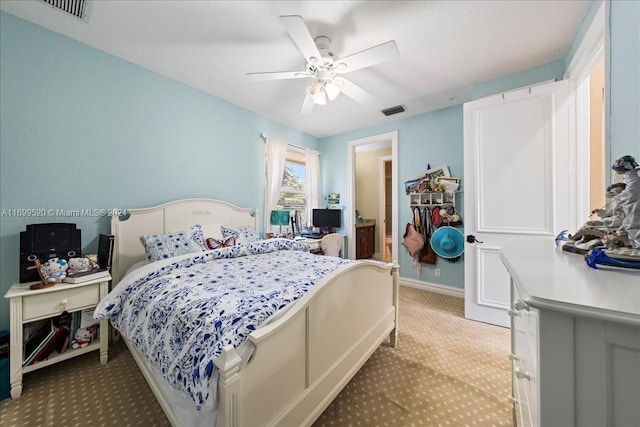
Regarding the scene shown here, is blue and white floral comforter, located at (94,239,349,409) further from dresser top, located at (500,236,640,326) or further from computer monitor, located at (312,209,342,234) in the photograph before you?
computer monitor, located at (312,209,342,234)

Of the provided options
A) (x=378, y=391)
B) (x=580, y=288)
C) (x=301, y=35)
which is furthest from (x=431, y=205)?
(x=580, y=288)

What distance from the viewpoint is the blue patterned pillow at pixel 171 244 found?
210 centimetres

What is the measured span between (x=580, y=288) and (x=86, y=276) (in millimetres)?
2671

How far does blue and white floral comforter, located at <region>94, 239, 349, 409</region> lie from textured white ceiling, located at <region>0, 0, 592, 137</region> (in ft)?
5.99

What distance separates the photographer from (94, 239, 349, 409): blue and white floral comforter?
978 millimetres

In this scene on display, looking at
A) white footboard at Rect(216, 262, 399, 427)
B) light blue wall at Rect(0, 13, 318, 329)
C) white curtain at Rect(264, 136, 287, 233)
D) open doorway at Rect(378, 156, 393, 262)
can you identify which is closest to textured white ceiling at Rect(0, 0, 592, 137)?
light blue wall at Rect(0, 13, 318, 329)

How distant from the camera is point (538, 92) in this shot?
2.21 meters

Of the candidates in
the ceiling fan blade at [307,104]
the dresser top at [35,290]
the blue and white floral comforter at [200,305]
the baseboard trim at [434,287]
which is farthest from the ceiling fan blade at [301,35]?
the baseboard trim at [434,287]

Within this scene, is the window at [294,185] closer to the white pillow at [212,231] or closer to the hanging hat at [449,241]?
the white pillow at [212,231]

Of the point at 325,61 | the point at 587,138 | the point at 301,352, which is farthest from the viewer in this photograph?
the point at 587,138

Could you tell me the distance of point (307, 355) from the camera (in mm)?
1229

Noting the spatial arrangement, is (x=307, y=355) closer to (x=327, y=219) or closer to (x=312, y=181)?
(x=327, y=219)

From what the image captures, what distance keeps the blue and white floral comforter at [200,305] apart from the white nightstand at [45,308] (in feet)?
0.93

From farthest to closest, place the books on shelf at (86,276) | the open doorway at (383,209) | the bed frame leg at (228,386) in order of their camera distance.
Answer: the open doorway at (383,209)
the books on shelf at (86,276)
the bed frame leg at (228,386)
